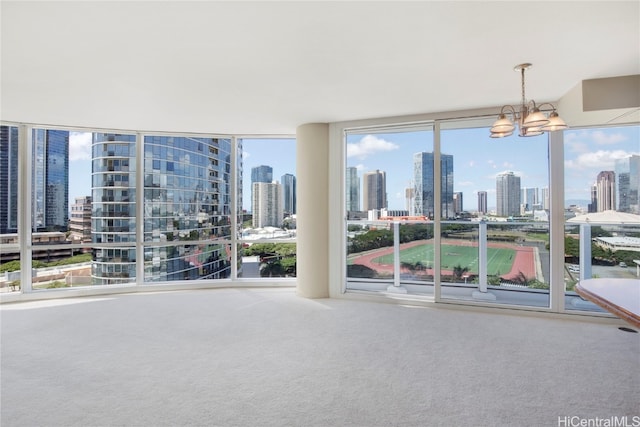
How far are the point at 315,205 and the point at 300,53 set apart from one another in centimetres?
262

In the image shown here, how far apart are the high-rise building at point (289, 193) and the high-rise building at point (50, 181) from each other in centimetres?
343

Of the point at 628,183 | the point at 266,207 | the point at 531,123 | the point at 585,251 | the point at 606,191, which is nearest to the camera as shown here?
the point at 531,123

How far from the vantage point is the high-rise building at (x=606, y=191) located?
12.7 feet

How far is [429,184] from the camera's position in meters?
4.61

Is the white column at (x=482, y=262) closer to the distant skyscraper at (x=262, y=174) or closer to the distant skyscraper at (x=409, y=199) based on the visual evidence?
the distant skyscraper at (x=409, y=199)

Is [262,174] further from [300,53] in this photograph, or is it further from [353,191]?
[300,53]

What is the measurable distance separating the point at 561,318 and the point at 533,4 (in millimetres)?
3554

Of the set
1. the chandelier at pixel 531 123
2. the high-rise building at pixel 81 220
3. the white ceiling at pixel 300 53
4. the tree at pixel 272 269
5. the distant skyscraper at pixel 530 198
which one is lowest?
the tree at pixel 272 269

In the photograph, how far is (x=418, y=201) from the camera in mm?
4719

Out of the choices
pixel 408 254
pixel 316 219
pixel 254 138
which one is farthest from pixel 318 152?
pixel 408 254

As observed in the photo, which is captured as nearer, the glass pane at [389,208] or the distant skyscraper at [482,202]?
the distant skyscraper at [482,202]

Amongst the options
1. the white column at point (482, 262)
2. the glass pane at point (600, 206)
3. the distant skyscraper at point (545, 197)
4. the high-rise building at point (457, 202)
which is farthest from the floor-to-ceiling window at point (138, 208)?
the glass pane at point (600, 206)

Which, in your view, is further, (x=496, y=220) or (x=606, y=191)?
(x=496, y=220)

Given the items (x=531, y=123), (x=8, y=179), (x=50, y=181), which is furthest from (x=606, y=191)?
(x=8, y=179)
